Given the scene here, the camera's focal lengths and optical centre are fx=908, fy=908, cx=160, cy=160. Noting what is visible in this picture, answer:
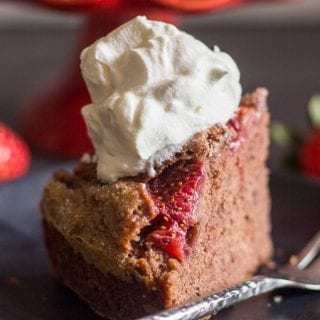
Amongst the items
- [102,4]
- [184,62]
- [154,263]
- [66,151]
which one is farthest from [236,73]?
[66,151]

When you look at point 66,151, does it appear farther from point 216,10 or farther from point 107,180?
point 107,180

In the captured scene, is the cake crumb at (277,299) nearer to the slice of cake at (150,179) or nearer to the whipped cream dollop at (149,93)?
the slice of cake at (150,179)

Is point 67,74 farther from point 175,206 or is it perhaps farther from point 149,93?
point 175,206

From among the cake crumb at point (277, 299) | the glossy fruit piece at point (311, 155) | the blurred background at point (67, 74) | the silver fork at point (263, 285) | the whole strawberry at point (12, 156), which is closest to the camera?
the silver fork at point (263, 285)

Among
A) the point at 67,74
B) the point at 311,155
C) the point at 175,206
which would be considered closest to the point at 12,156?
the point at 67,74

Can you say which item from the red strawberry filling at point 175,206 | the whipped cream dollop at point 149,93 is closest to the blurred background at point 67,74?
the red strawberry filling at point 175,206

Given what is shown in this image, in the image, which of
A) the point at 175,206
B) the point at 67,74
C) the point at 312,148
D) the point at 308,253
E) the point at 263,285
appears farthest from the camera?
the point at 67,74
